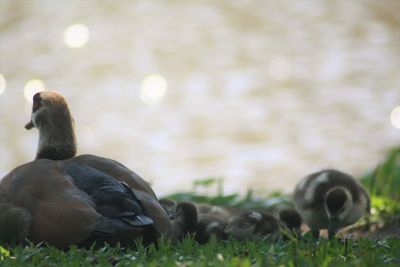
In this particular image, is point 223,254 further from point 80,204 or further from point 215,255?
point 80,204

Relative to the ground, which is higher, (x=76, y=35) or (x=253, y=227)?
(x=76, y=35)

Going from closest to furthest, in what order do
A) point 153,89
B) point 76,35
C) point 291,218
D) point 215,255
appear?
point 215,255 → point 291,218 → point 153,89 → point 76,35

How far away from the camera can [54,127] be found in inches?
349

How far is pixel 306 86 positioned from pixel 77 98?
167 inches

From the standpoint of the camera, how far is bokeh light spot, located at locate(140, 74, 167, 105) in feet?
60.7

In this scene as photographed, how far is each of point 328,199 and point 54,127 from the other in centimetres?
245

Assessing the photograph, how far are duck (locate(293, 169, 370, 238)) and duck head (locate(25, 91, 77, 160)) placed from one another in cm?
213

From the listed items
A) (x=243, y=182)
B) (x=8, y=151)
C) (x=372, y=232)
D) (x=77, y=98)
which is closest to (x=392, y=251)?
(x=372, y=232)

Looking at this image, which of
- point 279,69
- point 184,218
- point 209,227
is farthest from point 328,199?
point 279,69

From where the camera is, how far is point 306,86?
18891mm

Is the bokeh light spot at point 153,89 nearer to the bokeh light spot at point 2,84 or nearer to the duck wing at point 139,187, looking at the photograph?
the bokeh light spot at point 2,84

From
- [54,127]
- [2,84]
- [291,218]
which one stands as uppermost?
[54,127]

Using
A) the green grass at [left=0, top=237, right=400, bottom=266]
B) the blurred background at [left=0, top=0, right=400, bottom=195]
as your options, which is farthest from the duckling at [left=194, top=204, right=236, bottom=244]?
the blurred background at [left=0, top=0, right=400, bottom=195]

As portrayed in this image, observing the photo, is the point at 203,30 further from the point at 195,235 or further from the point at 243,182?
the point at 195,235
